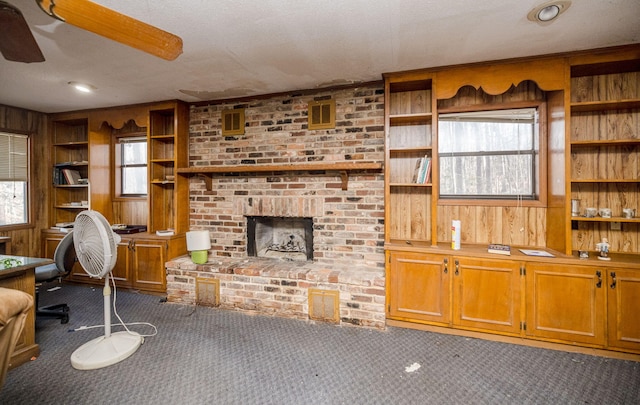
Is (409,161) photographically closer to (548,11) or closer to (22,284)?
(548,11)

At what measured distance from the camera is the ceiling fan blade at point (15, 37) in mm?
1297

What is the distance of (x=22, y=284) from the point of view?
2.13 m

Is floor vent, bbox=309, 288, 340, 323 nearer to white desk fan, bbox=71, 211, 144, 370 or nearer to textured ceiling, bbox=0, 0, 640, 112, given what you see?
white desk fan, bbox=71, 211, 144, 370

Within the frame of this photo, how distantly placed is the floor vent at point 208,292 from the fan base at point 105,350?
2.46 ft

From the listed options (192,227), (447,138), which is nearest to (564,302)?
(447,138)

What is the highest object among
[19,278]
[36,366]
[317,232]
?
[317,232]

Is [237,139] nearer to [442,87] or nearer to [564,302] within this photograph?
[442,87]

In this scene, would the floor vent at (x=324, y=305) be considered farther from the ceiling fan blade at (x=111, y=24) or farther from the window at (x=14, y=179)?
the window at (x=14, y=179)

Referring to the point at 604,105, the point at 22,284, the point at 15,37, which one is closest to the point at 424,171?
the point at 604,105

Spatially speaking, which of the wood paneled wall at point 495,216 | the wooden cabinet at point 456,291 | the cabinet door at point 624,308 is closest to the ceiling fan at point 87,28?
the wooden cabinet at point 456,291

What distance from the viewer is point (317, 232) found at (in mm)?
3211

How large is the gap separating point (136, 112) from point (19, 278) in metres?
2.32

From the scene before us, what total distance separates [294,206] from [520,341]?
2409 mm

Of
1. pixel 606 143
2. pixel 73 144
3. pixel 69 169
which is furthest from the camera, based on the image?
pixel 69 169
